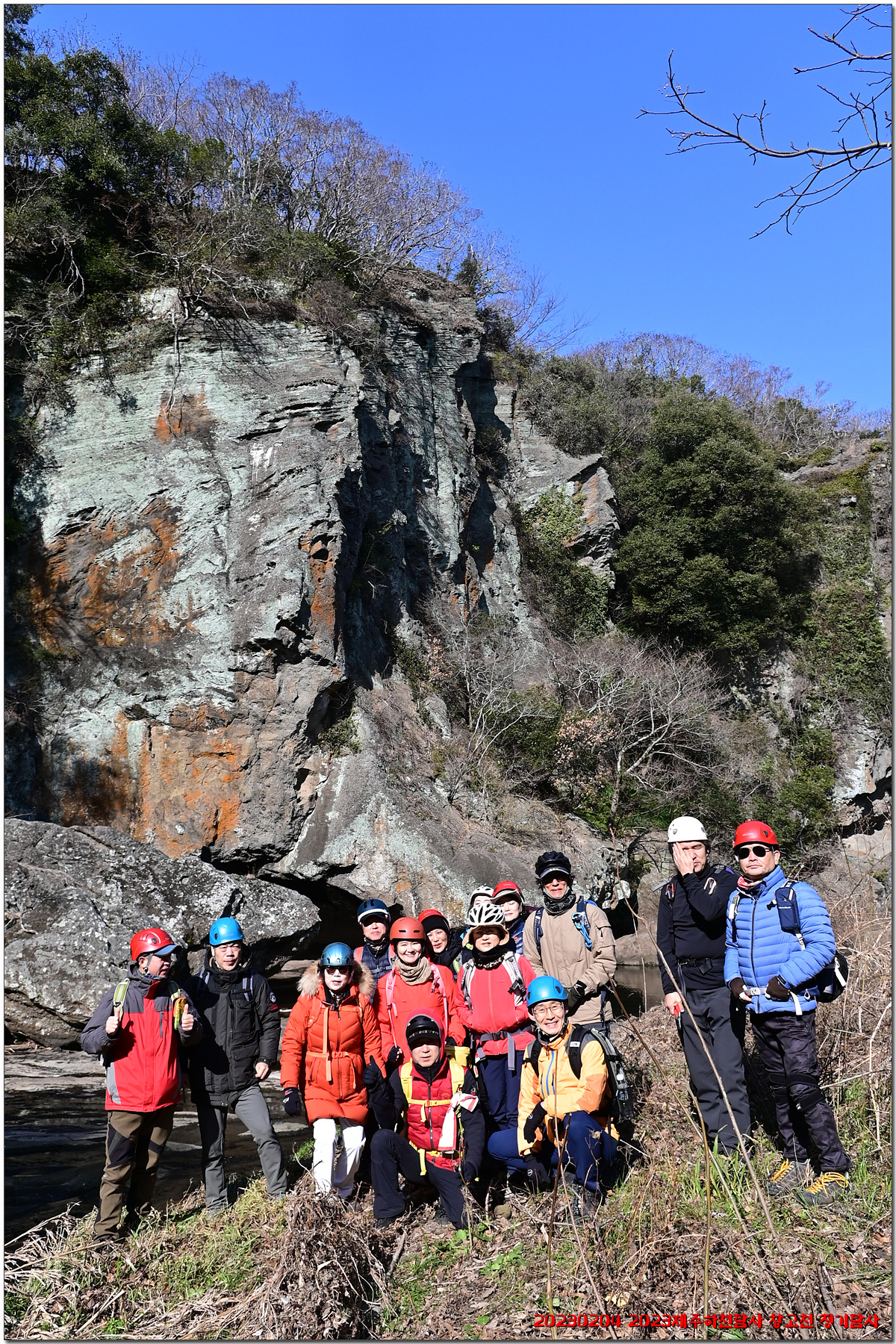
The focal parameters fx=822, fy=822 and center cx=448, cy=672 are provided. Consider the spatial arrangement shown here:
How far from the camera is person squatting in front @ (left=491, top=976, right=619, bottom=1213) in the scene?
14.6ft

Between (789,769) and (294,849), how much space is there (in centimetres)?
1442

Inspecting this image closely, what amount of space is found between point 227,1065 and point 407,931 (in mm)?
1536

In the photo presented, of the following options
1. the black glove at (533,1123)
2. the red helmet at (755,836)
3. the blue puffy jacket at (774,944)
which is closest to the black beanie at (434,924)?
the black glove at (533,1123)

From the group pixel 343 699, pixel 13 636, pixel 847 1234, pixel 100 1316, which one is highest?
pixel 13 636

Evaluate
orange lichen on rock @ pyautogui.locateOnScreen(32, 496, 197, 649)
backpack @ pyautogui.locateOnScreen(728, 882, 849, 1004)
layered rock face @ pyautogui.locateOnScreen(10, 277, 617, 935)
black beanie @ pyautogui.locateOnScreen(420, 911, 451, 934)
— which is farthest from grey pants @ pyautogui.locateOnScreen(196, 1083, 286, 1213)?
orange lichen on rock @ pyautogui.locateOnScreen(32, 496, 197, 649)

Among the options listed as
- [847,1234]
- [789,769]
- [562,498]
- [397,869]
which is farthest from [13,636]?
[789,769]

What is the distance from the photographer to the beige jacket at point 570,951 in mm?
5613

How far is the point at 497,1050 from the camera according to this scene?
16.8ft

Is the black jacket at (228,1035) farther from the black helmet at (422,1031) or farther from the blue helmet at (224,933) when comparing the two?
the black helmet at (422,1031)

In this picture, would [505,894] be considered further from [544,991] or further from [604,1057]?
[604,1057]

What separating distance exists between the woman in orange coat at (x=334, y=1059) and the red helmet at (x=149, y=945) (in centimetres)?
89

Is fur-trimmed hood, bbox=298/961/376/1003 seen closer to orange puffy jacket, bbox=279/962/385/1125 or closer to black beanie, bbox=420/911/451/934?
orange puffy jacket, bbox=279/962/385/1125

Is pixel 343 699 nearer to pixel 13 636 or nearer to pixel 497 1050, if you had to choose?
pixel 13 636

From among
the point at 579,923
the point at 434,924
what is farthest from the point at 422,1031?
the point at 434,924
